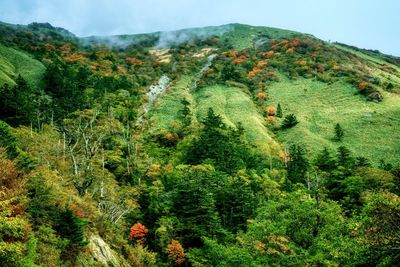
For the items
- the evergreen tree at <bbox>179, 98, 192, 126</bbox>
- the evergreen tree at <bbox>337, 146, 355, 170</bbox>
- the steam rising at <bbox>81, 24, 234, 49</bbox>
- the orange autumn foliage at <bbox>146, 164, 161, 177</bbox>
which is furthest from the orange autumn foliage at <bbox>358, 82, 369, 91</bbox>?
the steam rising at <bbox>81, 24, 234, 49</bbox>

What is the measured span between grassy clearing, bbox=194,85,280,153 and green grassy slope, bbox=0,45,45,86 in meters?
41.0

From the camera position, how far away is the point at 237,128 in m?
84.0

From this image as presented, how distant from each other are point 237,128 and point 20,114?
139ft

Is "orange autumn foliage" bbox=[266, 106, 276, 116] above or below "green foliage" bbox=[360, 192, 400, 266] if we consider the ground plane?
above

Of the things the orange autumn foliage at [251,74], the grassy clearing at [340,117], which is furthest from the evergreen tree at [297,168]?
the orange autumn foliage at [251,74]

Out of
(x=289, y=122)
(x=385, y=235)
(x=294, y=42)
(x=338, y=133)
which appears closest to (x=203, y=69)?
(x=294, y=42)

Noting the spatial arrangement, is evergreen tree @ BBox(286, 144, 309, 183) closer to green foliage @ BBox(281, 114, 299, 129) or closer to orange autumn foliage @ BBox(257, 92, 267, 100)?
green foliage @ BBox(281, 114, 299, 129)

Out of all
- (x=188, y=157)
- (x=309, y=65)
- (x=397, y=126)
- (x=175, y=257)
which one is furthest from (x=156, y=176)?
(x=309, y=65)

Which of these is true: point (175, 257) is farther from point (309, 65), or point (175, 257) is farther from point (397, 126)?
point (309, 65)

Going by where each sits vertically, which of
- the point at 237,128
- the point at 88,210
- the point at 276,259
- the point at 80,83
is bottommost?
the point at 276,259

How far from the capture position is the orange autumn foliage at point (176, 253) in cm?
4297

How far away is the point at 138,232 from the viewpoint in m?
46.2

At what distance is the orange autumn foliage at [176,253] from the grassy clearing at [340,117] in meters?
42.6

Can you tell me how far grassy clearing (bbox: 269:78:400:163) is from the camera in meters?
77.9
